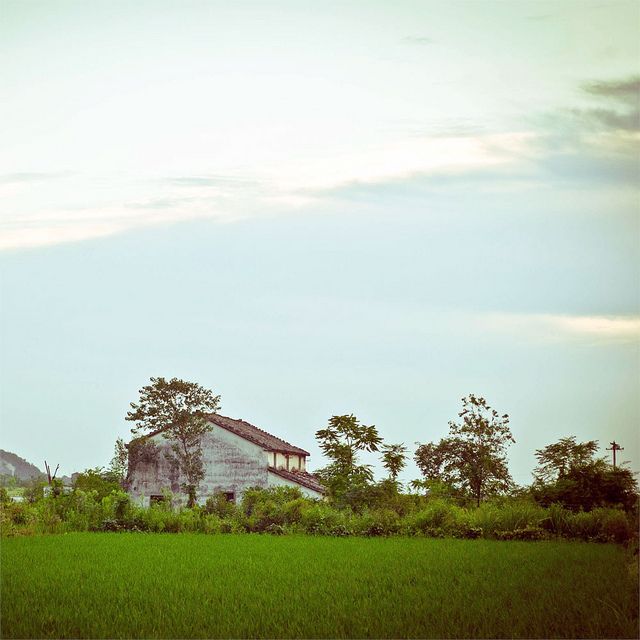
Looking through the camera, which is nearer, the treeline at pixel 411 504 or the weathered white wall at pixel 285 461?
the treeline at pixel 411 504

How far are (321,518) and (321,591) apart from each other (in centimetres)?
1049

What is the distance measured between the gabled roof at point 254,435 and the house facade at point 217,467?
55mm

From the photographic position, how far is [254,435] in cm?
4472

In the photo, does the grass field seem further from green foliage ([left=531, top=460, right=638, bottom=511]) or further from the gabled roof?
the gabled roof

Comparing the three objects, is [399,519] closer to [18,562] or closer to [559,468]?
[559,468]

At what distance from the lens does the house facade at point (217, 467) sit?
39.9 metres

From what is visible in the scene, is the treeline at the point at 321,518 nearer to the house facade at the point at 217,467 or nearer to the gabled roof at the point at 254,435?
the house facade at the point at 217,467

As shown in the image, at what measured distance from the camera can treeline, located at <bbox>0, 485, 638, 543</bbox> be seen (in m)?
18.8

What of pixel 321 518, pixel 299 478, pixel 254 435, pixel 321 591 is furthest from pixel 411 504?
pixel 254 435

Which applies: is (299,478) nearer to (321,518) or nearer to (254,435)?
(254,435)

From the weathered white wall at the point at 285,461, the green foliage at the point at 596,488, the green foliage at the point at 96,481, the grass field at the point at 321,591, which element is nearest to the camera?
the grass field at the point at 321,591

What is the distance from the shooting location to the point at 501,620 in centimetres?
924

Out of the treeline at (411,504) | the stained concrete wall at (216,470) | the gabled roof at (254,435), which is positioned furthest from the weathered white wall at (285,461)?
the treeline at (411,504)

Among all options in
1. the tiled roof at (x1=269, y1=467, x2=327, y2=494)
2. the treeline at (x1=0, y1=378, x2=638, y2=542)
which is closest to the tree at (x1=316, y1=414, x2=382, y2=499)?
the treeline at (x1=0, y1=378, x2=638, y2=542)
